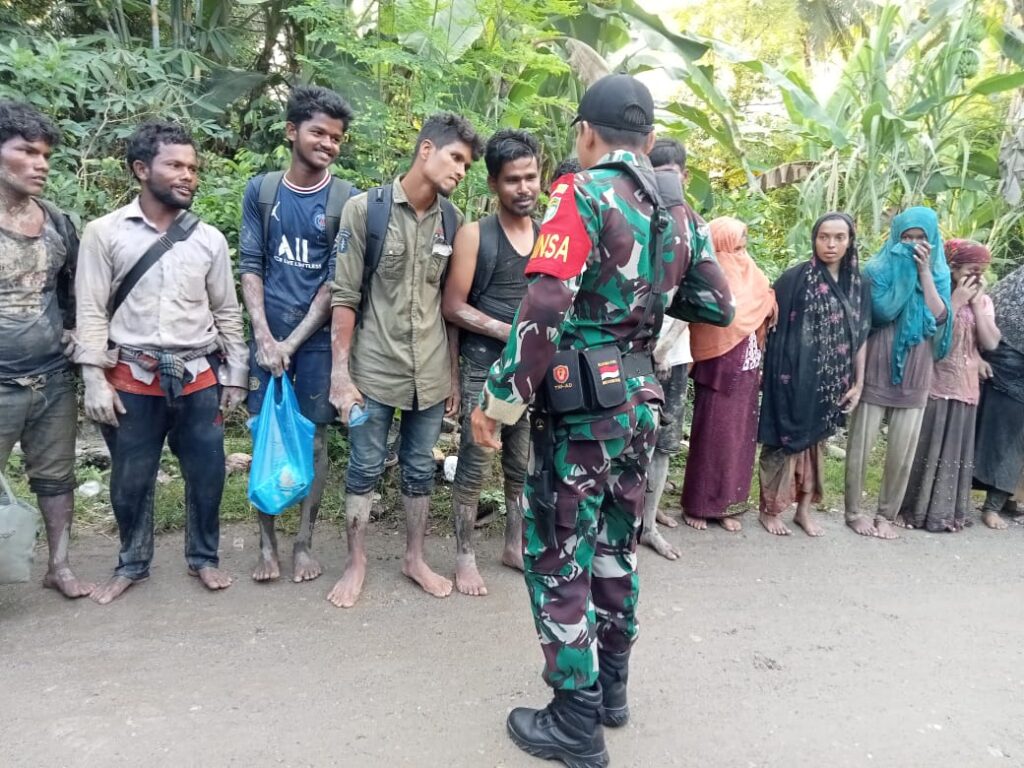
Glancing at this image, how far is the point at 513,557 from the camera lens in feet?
12.1

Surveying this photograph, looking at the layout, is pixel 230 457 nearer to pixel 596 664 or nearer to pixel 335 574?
pixel 335 574

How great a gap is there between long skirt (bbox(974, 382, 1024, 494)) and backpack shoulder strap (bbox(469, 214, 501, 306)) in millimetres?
3643

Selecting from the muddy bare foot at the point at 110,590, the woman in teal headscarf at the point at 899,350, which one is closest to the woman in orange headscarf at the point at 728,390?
the woman in teal headscarf at the point at 899,350

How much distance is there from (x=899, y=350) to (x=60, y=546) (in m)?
4.55

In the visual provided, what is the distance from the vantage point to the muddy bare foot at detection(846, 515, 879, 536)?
177 inches

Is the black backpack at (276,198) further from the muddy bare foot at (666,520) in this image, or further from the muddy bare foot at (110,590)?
the muddy bare foot at (666,520)

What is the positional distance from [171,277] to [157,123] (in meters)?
0.63

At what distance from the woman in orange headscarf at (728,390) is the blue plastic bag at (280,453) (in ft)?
7.37

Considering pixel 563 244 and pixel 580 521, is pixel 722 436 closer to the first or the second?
pixel 580 521

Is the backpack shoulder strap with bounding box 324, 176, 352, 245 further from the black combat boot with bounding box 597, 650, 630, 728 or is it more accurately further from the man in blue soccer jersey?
the black combat boot with bounding box 597, 650, 630, 728

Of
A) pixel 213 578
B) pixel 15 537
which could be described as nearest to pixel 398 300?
pixel 213 578

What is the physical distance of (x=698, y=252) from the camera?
241 cm

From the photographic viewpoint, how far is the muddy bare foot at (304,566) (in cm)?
344

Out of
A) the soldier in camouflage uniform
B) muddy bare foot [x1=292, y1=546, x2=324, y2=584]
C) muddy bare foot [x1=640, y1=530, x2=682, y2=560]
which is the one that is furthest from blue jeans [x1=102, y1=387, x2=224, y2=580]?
muddy bare foot [x1=640, y1=530, x2=682, y2=560]
